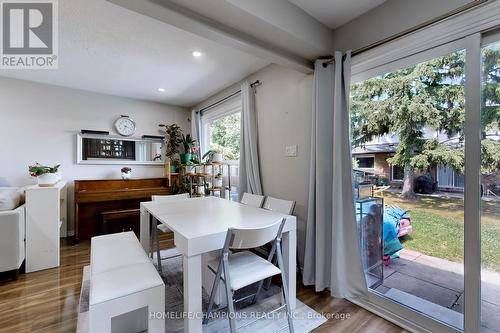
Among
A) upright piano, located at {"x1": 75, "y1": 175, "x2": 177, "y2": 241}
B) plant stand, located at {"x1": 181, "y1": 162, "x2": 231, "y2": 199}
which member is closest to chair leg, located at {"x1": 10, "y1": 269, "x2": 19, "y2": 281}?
upright piano, located at {"x1": 75, "y1": 175, "x2": 177, "y2": 241}

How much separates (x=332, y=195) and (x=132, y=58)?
8.66ft

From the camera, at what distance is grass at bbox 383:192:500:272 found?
135 cm

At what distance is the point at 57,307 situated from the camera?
1.82 meters

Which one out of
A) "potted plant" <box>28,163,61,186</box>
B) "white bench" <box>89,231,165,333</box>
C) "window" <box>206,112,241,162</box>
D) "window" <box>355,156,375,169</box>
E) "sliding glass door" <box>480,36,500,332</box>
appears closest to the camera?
"white bench" <box>89,231,165,333</box>

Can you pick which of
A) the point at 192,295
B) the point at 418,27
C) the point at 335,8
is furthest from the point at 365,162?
the point at 192,295

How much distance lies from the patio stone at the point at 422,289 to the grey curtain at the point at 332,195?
0.28 meters

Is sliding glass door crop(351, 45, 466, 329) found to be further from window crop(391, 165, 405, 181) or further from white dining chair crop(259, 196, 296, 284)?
white dining chair crop(259, 196, 296, 284)

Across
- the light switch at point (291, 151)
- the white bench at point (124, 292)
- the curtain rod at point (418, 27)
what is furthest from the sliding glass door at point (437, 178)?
the white bench at point (124, 292)

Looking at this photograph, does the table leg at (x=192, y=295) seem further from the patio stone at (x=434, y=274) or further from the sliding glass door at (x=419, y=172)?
the patio stone at (x=434, y=274)

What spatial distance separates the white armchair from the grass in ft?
11.6

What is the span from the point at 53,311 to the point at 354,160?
2.82 metres

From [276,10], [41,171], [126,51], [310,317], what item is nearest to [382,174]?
[310,317]

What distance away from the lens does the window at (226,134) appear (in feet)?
11.7

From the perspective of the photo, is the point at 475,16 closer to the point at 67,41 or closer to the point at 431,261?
the point at 431,261
